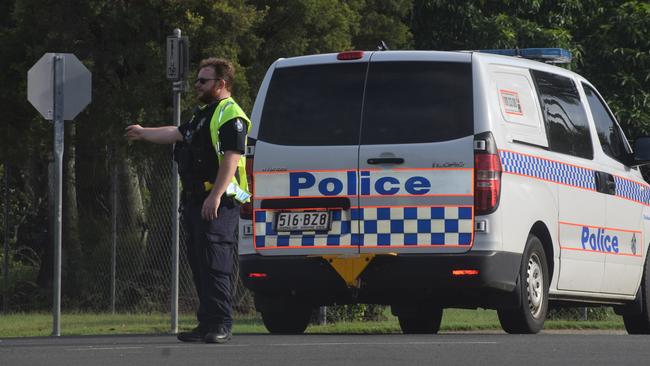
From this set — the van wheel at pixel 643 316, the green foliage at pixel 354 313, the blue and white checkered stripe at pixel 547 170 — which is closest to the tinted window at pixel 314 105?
the blue and white checkered stripe at pixel 547 170

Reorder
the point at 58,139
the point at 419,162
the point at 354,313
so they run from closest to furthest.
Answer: the point at 419,162
the point at 58,139
the point at 354,313

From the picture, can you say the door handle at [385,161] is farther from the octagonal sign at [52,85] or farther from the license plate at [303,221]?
the octagonal sign at [52,85]

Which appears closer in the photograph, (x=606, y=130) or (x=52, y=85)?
(x=606, y=130)

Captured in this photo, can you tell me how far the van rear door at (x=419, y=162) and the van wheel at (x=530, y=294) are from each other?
0.71m

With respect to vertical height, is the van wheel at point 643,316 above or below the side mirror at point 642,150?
below

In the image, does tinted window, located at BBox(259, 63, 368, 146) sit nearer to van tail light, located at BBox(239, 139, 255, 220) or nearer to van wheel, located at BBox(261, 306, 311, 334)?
van tail light, located at BBox(239, 139, 255, 220)

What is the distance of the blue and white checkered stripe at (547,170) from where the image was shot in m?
11.7

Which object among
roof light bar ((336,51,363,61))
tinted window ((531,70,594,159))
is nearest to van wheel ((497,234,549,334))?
tinted window ((531,70,594,159))

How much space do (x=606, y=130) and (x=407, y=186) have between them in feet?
9.17

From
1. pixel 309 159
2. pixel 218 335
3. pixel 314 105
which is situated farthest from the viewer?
pixel 314 105

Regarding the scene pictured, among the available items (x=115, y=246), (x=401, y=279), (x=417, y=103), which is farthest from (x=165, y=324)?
(x=417, y=103)

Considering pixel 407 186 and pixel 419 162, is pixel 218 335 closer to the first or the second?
pixel 407 186

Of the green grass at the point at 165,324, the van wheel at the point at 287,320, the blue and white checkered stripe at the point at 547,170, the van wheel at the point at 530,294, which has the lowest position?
the green grass at the point at 165,324

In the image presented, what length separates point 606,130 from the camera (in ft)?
45.2
